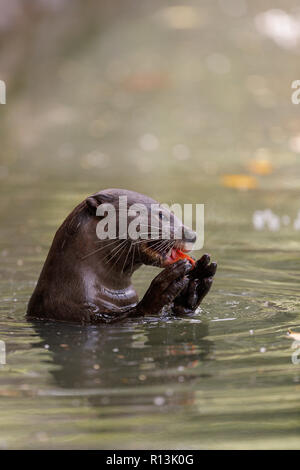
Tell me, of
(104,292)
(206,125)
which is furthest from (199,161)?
(104,292)

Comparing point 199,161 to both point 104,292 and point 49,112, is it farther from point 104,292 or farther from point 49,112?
point 104,292

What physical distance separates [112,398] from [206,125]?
924 cm

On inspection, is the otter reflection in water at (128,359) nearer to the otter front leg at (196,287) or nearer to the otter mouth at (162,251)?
the otter front leg at (196,287)

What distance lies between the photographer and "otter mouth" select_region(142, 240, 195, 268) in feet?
14.5

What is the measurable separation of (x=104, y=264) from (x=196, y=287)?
0.45 metres

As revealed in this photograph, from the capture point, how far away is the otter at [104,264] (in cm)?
440

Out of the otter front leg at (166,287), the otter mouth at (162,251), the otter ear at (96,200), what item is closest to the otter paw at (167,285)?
the otter front leg at (166,287)

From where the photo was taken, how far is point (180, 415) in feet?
10.6

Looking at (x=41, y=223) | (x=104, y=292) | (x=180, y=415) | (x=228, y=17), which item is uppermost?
(x=228, y=17)

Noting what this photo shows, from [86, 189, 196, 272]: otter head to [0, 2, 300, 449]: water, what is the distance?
33 centimetres

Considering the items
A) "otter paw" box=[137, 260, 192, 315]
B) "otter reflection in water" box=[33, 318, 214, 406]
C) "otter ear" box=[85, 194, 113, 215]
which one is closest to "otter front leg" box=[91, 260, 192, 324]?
"otter paw" box=[137, 260, 192, 315]

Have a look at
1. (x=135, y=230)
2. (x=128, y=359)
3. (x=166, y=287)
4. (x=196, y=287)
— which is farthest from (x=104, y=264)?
(x=128, y=359)

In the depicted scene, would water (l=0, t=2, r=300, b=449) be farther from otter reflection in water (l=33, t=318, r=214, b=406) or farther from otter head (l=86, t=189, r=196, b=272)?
otter head (l=86, t=189, r=196, b=272)

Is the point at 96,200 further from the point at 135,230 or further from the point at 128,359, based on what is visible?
the point at 128,359
